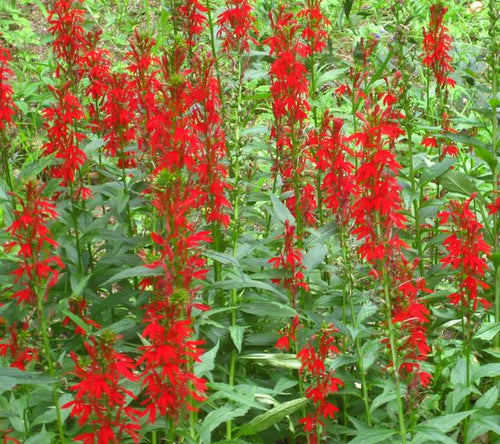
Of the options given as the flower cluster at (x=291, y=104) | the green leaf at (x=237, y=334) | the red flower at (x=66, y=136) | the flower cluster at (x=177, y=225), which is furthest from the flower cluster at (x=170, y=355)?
the red flower at (x=66, y=136)

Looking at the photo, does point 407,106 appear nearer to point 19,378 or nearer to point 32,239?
point 32,239

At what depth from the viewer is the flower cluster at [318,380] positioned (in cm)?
265

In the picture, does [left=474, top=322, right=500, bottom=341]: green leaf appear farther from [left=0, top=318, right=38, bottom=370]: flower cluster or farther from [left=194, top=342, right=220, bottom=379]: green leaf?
[left=0, top=318, right=38, bottom=370]: flower cluster

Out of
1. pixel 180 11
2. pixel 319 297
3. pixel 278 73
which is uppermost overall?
pixel 180 11

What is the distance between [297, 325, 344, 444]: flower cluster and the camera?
2646 mm

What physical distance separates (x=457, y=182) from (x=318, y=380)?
981mm

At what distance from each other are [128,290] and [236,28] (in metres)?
1.09

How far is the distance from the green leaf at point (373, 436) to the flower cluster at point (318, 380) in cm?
24

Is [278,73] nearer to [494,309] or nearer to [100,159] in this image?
[100,159]

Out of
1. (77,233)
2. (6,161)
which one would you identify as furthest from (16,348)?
(6,161)

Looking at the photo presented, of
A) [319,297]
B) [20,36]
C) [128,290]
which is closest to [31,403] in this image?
[128,290]

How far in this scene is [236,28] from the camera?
3.23 meters

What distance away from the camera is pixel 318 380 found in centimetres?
268

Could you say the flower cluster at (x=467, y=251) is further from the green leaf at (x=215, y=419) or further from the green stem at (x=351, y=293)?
the green leaf at (x=215, y=419)
